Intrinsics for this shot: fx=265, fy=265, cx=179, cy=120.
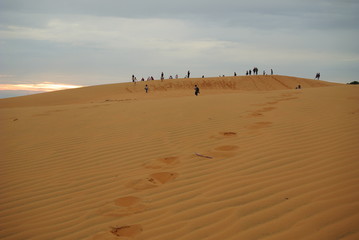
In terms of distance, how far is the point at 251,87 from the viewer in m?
36.8

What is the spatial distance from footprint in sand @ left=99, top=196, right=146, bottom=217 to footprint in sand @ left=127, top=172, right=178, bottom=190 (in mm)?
273

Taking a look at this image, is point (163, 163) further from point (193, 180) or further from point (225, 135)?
point (225, 135)

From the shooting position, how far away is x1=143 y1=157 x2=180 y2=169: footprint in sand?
385 centimetres

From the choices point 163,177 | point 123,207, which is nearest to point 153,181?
point 163,177

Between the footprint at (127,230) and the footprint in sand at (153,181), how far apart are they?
77 centimetres

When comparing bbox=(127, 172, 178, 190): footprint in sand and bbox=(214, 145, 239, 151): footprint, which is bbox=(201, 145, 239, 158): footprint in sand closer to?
bbox=(214, 145, 239, 151): footprint

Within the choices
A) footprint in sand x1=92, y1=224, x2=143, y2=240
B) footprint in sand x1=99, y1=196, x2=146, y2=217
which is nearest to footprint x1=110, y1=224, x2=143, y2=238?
footprint in sand x1=92, y1=224, x2=143, y2=240

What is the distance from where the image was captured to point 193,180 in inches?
127

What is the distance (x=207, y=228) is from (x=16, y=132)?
22.9 feet

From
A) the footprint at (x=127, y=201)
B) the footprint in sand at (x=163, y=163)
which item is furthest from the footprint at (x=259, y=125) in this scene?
the footprint at (x=127, y=201)

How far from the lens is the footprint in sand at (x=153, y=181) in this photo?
323 cm

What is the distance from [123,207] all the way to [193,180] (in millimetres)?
896

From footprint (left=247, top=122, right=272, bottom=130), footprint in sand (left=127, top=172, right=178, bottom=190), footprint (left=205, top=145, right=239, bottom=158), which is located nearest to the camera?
footprint in sand (left=127, top=172, right=178, bottom=190)

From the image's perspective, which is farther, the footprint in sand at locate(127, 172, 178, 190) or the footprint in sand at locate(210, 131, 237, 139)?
the footprint in sand at locate(210, 131, 237, 139)
